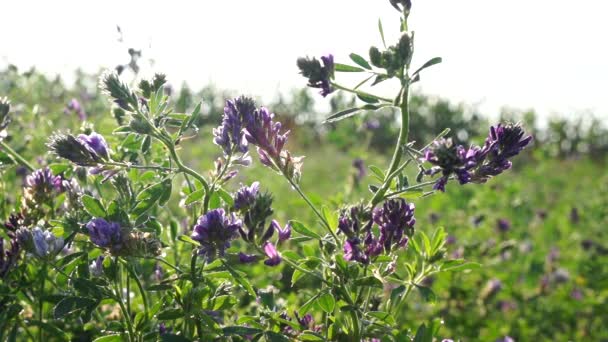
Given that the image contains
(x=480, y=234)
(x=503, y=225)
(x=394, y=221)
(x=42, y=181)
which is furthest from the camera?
(x=480, y=234)

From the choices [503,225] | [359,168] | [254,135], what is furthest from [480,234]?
[254,135]

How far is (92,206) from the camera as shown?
Result: 1587 millimetres

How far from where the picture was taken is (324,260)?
1647mm

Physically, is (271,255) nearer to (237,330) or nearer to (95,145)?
(237,330)

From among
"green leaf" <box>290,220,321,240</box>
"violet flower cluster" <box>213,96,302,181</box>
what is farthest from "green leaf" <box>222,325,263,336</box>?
"violet flower cluster" <box>213,96,302,181</box>

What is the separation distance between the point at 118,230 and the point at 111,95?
13.4 inches

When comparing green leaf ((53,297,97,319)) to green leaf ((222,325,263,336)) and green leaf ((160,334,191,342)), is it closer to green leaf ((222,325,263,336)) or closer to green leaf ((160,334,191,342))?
green leaf ((160,334,191,342))

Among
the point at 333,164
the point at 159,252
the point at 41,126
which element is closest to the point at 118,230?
the point at 159,252

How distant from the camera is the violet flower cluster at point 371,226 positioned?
1.50 metres

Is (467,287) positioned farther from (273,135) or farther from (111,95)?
(111,95)

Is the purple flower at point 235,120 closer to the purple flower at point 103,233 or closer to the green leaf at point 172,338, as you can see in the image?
the purple flower at point 103,233

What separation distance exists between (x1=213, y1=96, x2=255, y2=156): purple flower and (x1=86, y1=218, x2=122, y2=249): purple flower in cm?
32

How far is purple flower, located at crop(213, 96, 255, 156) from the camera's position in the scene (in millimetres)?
1562

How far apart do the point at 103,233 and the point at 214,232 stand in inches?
10.0
